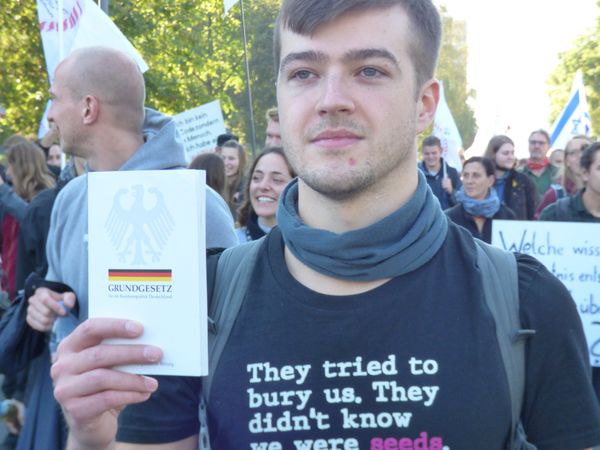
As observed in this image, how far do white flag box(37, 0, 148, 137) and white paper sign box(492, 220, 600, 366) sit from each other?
289cm

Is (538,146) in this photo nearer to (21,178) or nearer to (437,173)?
(437,173)

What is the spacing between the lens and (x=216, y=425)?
1944 mm

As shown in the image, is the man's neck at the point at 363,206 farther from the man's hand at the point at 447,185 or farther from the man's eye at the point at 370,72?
the man's hand at the point at 447,185

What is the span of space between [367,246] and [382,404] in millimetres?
329

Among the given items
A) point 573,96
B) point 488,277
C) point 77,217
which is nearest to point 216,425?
point 488,277

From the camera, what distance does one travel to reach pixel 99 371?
1737 millimetres

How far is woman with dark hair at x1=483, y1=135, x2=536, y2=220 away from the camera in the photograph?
10.0 m

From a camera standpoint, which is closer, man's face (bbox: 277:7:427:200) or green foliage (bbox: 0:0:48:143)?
man's face (bbox: 277:7:427:200)

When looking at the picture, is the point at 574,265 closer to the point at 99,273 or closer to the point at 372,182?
the point at 372,182

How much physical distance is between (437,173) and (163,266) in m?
10.8

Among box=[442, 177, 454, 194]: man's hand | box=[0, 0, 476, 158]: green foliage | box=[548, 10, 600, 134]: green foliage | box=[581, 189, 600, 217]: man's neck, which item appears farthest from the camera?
box=[548, 10, 600, 134]: green foliage

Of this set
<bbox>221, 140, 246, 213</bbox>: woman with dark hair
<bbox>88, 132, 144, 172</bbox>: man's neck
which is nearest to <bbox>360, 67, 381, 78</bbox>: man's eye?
<bbox>88, 132, 144, 172</bbox>: man's neck

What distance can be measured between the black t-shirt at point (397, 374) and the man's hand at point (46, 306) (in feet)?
4.92

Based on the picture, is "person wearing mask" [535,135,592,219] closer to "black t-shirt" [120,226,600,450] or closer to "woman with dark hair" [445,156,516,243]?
"woman with dark hair" [445,156,516,243]
